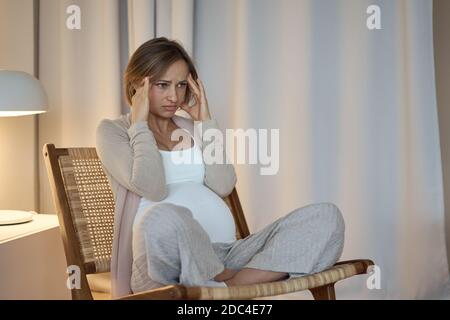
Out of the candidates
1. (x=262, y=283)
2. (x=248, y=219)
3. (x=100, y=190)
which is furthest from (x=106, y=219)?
(x=248, y=219)

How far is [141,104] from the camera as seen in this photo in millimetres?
1692

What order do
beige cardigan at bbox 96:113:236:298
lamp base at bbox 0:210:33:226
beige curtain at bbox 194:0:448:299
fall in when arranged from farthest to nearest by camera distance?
beige curtain at bbox 194:0:448:299, lamp base at bbox 0:210:33:226, beige cardigan at bbox 96:113:236:298

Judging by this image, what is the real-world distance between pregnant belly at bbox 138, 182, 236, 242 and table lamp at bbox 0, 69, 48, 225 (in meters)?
0.56

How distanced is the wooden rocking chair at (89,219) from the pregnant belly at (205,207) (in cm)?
17

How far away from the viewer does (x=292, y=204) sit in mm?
2365

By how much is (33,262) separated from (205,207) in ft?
1.84

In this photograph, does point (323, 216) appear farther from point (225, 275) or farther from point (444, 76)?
point (444, 76)

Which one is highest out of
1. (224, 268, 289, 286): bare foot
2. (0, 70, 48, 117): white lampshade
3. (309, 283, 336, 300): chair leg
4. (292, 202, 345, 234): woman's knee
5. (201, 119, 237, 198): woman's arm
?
(0, 70, 48, 117): white lampshade

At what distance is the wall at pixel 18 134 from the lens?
2387mm

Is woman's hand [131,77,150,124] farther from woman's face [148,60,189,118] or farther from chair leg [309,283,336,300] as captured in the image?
chair leg [309,283,336,300]

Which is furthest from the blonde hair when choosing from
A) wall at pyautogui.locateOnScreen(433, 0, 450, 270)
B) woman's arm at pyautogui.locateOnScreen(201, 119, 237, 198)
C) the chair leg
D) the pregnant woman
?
wall at pyautogui.locateOnScreen(433, 0, 450, 270)

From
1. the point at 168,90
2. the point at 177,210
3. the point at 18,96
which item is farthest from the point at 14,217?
the point at 177,210

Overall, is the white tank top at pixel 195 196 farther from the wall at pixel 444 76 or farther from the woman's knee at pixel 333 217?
the wall at pixel 444 76

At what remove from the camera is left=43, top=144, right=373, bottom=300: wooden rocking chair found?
141 centimetres
